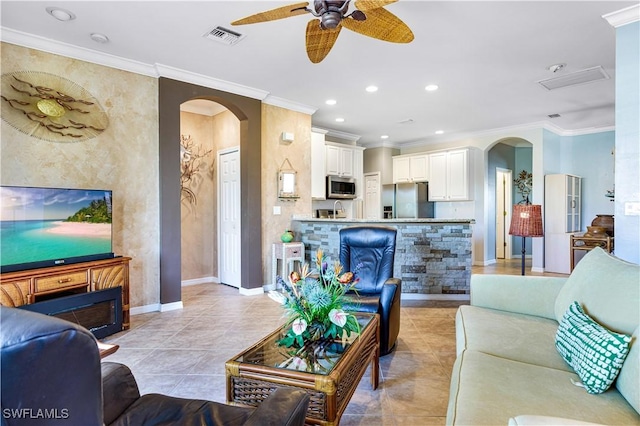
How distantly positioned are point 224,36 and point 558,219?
21.2ft

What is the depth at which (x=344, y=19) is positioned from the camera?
7.32 feet

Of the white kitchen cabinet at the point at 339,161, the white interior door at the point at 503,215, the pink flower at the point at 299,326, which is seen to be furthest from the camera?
the white interior door at the point at 503,215

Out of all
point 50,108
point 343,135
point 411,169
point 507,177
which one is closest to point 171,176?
point 50,108

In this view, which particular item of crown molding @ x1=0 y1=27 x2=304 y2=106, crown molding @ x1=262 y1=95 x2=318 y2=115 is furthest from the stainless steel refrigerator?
crown molding @ x1=0 y1=27 x2=304 y2=106

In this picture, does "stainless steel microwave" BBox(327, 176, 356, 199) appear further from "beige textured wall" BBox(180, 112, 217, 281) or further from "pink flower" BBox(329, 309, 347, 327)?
"pink flower" BBox(329, 309, 347, 327)

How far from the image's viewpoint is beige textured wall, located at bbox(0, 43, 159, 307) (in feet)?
10.1

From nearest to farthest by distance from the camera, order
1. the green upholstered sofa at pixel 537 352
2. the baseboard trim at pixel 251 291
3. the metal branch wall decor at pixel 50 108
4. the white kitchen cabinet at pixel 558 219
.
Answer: the green upholstered sofa at pixel 537 352, the metal branch wall decor at pixel 50 108, the baseboard trim at pixel 251 291, the white kitchen cabinet at pixel 558 219

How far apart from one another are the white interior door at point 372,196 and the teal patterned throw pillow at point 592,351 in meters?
6.18

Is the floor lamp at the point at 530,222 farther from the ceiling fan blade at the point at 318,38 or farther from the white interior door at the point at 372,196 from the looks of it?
the white interior door at the point at 372,196

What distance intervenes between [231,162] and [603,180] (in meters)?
7.09

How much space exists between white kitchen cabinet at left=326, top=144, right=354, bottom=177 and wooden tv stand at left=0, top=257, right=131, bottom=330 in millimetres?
4142

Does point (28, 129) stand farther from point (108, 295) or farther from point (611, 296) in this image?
point (611, 296)

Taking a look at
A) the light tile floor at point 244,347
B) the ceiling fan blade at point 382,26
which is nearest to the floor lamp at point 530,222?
the light tile floor at point 244,347

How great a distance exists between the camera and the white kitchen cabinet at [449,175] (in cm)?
682
